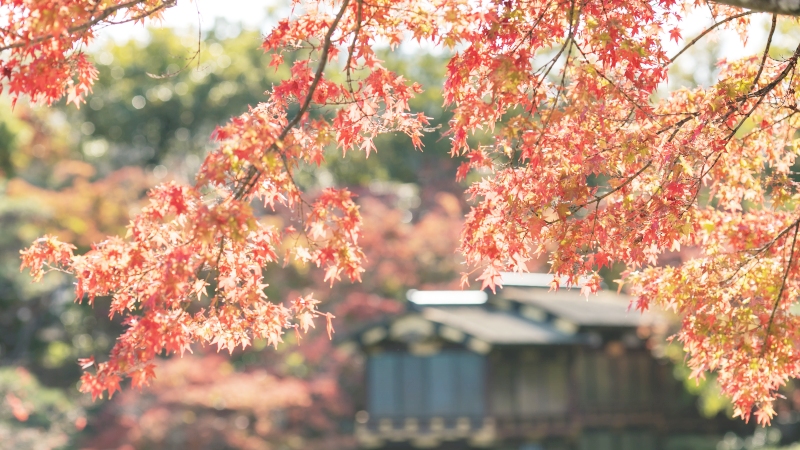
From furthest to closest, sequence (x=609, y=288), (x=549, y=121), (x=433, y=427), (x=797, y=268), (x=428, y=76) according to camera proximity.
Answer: (x=428, y=76) → (x=609, y=288) → (x=433, y=427) → (x=797, y=268) → (x=549, y=121)

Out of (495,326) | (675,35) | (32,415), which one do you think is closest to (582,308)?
(495,326)

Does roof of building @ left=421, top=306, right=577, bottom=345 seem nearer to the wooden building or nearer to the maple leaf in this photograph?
the wooden building

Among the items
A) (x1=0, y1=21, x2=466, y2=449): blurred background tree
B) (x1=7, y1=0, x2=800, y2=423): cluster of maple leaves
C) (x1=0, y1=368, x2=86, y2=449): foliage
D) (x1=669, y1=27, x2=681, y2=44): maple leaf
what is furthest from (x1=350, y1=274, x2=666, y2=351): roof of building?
(x1=669, y1=27, x2=681, y2=44): maple leaf

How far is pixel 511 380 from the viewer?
17.7 metres

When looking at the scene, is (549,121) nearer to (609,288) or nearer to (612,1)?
(612,1)

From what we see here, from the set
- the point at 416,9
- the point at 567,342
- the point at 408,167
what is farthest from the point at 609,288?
the point at 416,9

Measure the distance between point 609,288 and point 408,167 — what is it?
7697 mm

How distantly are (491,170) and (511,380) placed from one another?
504 inches

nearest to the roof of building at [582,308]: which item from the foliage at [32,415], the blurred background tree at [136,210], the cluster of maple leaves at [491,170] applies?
the blurred background tree at [136,210]

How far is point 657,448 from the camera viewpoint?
19.6m

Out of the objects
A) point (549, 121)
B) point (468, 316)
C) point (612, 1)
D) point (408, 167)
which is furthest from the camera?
point (408, 167)

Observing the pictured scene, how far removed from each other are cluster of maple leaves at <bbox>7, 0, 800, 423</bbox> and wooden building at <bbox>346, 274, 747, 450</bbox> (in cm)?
1125

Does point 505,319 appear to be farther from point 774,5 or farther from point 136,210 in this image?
point 774,5

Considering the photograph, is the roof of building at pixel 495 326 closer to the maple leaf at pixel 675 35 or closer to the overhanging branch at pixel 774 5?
the maple leaf at pixel 675 35
